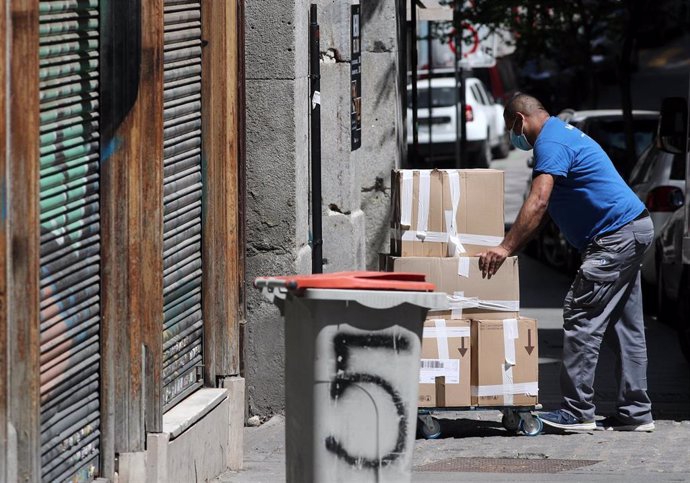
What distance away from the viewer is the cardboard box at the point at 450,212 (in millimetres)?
8141

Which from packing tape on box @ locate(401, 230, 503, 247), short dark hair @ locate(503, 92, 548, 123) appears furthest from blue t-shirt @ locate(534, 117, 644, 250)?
packing tape on box @ locate(401, 230, 503, 247)

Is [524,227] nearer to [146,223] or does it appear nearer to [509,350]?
[509,350]

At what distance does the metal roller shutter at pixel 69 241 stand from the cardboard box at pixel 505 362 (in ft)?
9.81

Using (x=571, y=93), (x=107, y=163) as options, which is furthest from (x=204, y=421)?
(x=571, y=93)

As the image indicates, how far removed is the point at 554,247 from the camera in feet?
56.9

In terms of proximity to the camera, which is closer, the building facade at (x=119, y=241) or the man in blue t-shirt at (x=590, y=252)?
the building facade at (x=119, y=241)

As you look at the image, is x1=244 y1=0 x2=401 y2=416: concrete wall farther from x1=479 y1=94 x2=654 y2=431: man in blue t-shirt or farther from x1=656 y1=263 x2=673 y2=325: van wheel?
x1=656 y1=263 x2=673 y2=325: van wheel

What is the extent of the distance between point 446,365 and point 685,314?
2958 mm

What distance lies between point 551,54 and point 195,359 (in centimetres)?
2063

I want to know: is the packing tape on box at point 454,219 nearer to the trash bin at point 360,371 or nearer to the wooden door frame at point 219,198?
the wooden door frame at point 219,198

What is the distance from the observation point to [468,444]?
8117 millimetres

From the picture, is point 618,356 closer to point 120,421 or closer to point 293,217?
point 293,217

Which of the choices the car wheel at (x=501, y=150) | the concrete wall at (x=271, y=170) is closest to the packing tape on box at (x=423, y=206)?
the concrete wall at (x=271, y=170)

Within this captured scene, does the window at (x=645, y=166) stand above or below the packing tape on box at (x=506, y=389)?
above
